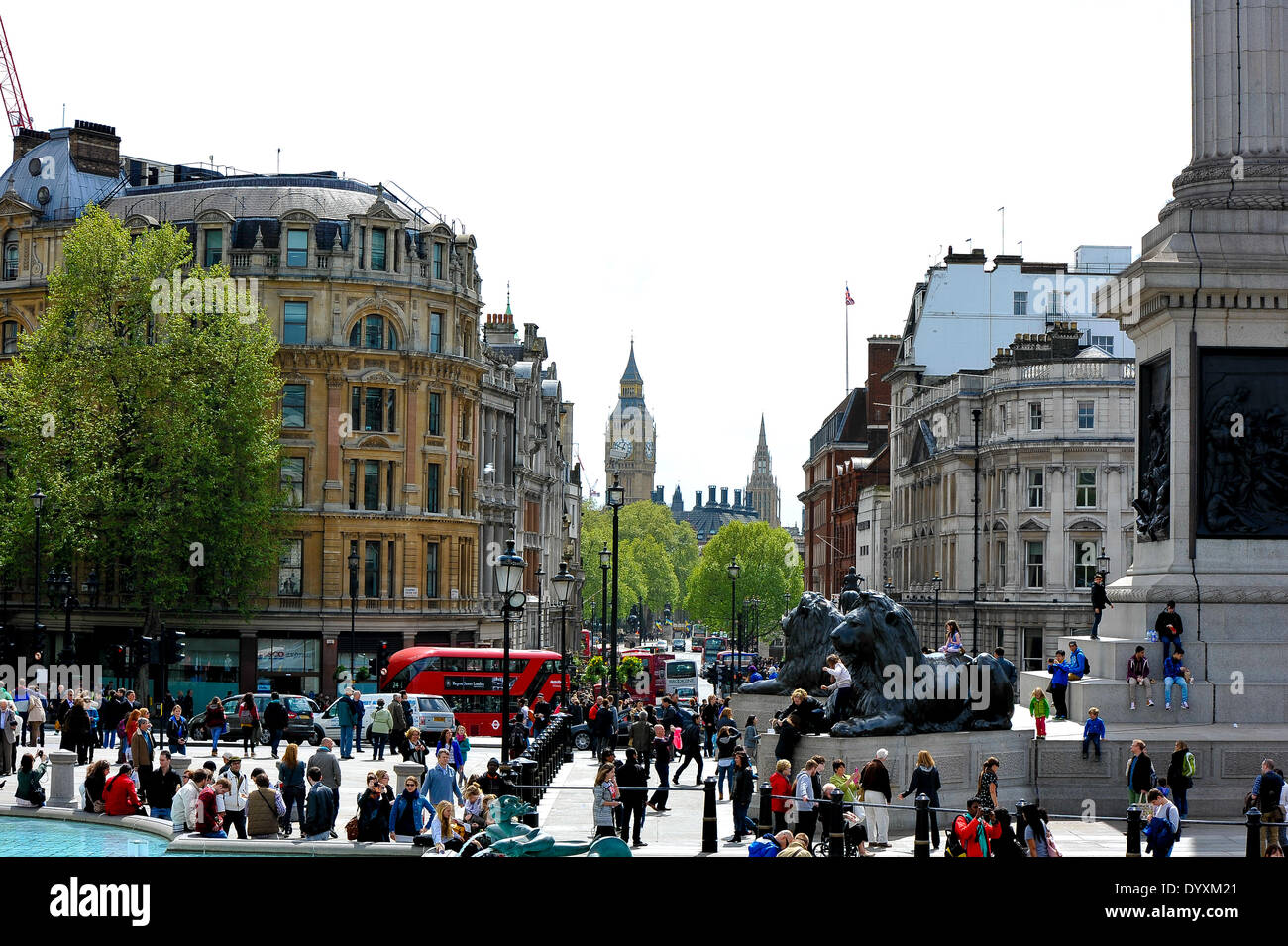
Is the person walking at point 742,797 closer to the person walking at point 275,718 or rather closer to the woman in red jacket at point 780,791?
the woman in red jacket at point 780,791

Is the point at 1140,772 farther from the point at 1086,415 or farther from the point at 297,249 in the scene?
the point at 1086,415

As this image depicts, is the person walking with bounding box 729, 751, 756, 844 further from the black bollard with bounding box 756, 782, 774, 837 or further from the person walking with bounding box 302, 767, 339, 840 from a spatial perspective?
the person walking with bounding box 302, 767, 339, 840

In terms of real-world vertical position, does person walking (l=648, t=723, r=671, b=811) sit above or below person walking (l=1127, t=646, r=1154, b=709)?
below

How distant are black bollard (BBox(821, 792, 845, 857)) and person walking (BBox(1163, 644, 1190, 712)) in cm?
769

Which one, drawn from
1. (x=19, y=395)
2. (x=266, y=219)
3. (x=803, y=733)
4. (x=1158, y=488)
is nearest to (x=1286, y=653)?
(x=1158, y=488)

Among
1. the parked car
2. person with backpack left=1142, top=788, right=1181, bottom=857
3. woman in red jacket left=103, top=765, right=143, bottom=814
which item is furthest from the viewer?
the parked car

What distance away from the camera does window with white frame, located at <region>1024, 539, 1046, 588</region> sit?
7231cm

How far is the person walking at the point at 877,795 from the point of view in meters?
19.3

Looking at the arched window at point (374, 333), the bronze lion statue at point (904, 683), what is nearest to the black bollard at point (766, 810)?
the bronze lion statue at point (904, 683)

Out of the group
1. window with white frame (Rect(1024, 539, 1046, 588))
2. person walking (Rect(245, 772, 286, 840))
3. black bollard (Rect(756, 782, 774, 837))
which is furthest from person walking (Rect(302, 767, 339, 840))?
window with white frame (Rect(1024, 539, 1046, 588))

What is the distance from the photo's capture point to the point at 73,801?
2519 centimetres

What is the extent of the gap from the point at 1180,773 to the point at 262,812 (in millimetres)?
11627
